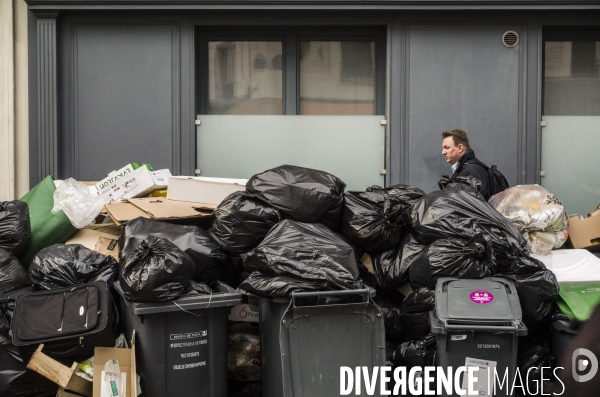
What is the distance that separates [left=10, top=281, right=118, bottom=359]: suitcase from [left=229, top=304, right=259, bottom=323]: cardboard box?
838mm

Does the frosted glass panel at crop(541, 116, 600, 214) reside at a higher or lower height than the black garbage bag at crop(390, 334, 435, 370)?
higher

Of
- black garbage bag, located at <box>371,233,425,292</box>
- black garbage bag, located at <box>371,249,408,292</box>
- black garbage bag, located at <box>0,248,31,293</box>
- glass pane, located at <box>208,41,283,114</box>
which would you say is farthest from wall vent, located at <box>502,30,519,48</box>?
black garbage bag, located at <box>0,248,31,293</box>

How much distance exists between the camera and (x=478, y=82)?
22.0 feet

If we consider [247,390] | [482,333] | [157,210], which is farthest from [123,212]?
[482,333]

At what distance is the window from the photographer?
696 centimetres

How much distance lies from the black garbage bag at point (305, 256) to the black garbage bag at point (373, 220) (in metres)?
0.31

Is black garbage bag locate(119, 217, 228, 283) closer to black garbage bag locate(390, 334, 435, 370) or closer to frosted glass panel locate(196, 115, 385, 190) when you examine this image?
black garbage bag locate(390, 334, 435, 370)

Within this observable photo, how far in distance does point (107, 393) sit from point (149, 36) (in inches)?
150

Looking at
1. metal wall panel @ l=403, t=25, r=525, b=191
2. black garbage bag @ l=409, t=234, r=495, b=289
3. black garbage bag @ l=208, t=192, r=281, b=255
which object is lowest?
black garbage bag @ l=409, t=234, r=495, b=289

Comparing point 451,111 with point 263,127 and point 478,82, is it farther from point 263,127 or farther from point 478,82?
point 263,127

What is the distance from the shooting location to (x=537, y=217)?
16.5ft

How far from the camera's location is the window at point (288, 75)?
6961 mm

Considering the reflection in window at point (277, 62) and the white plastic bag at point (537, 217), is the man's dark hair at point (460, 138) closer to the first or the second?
the white plastic bag at point (537, 217)
